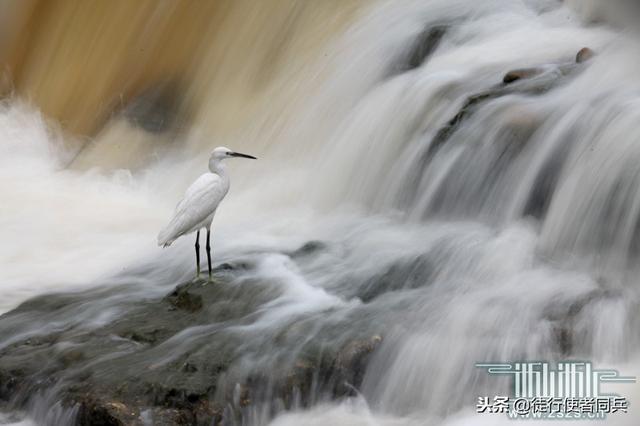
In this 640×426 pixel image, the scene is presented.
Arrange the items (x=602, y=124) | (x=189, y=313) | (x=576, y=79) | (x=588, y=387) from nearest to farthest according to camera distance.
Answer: (x=588, y=387) < (x=189, y=313) < (x=602, y=124) < (x=576, y=79)

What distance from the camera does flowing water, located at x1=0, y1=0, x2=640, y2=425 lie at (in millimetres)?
4832

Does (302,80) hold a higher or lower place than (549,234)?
higher

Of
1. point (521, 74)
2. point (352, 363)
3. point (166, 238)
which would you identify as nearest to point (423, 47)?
point (521, 74)

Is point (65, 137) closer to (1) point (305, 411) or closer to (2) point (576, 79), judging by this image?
(2) point (576, 79)

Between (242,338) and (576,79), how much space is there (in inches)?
94.9

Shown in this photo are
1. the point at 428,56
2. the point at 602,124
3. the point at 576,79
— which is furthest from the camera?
the point at 428,56

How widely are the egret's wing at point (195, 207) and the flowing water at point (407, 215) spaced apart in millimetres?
360

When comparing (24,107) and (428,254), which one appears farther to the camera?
(24,107)

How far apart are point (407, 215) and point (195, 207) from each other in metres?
1.13

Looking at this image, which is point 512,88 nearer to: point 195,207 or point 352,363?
point 195,207

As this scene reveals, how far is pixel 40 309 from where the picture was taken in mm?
5918

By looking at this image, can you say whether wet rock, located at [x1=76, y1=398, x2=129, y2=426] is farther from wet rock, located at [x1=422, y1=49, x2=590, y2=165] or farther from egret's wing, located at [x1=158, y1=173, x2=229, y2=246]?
wet rock, located at [x1=422, y1=49, x2=590, y2=165]

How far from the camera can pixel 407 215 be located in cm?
628

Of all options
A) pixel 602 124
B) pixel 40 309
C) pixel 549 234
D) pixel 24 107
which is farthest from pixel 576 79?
pixel 24 107
